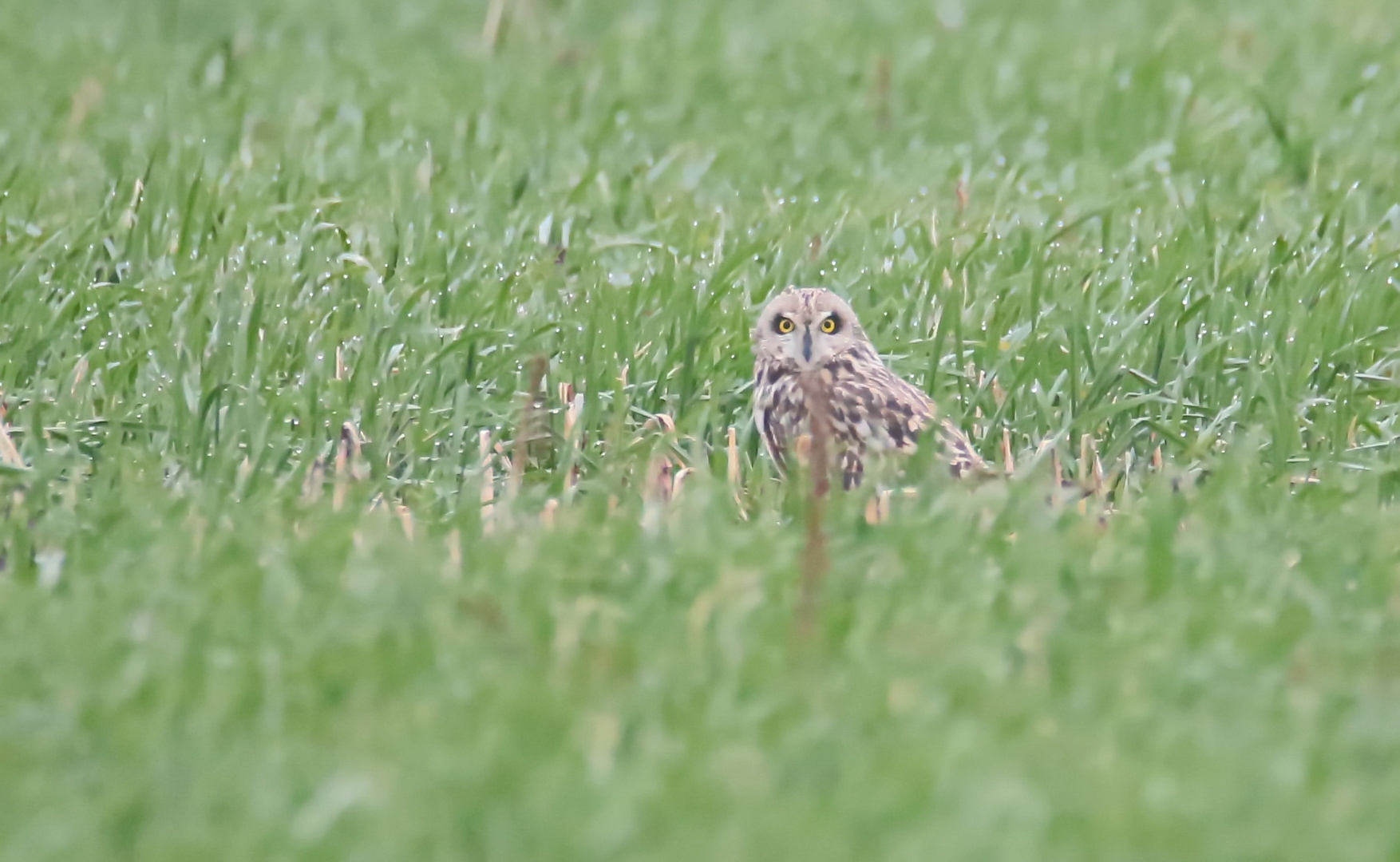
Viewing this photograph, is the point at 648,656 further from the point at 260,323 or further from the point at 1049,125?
the point at 1049,125

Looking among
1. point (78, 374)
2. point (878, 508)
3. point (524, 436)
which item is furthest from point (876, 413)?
point (78, 374)

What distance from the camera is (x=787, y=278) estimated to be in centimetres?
695

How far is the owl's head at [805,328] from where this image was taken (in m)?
5.73

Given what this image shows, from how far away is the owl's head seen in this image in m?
5.73

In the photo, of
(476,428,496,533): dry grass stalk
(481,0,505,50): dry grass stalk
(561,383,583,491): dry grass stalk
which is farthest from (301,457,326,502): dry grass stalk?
(481,0,505,50): dry grass stalk

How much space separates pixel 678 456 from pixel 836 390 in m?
0.43

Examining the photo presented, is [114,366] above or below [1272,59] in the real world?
below

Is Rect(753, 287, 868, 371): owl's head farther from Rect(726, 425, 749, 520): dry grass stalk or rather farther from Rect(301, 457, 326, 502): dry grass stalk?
Rect(301, 457, 326, 502): dry grass stalk

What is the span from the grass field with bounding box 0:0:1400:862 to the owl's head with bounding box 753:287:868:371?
0.68ft

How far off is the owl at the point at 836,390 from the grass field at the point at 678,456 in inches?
6.7

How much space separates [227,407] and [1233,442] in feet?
8.05

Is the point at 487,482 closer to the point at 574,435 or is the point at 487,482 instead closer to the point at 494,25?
the point at 574,435

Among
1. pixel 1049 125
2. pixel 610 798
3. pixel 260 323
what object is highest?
pixel 1049 125

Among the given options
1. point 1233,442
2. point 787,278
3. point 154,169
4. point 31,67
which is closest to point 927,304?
point 787,278
